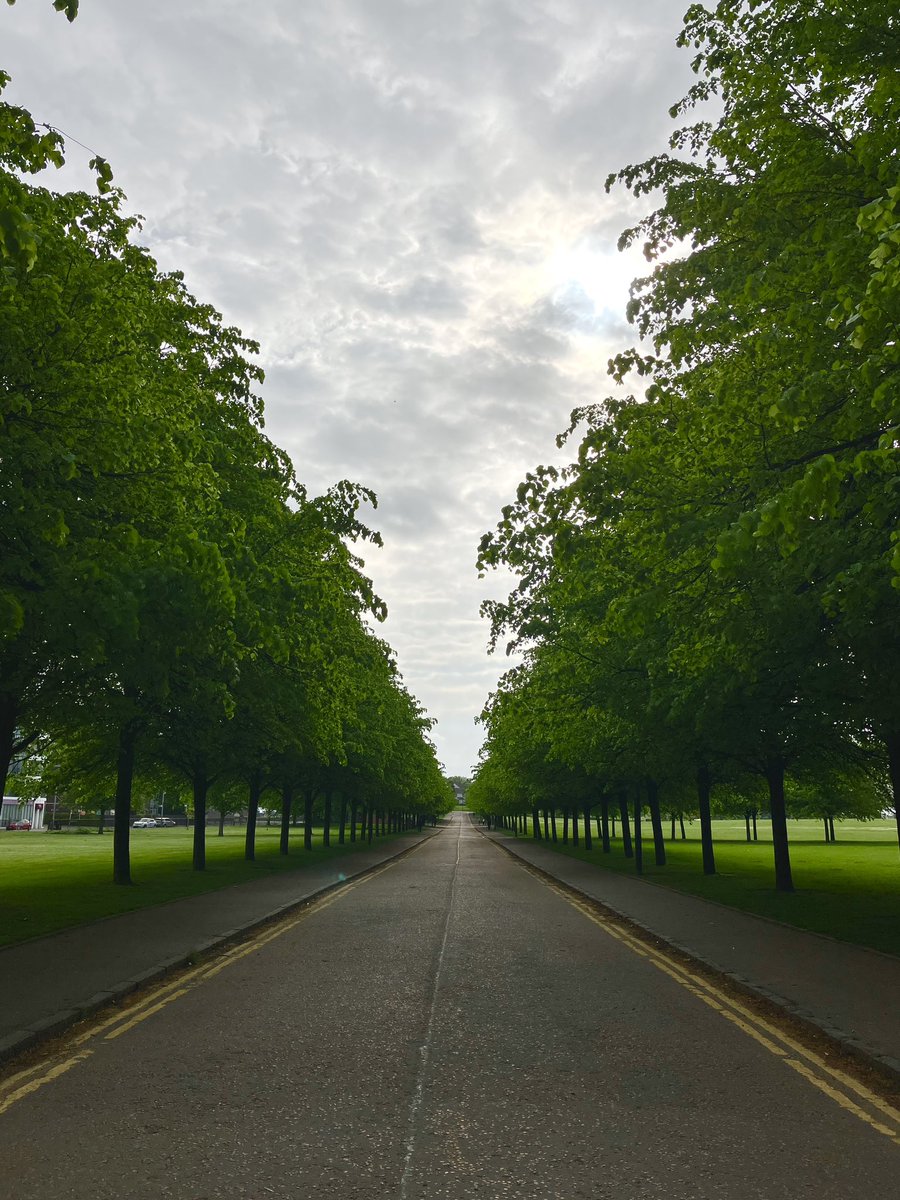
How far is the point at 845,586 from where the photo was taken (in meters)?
10.0

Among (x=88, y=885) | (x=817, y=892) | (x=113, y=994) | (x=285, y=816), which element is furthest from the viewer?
(x=285, y=816)

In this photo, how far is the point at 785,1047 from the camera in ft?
23.0

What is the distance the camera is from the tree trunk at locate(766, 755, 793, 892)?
20.7 meters

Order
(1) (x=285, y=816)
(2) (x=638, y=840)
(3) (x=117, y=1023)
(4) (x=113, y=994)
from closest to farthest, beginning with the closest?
(3) (x=117, y=1023) → (4) (x=113, y=994) → (2) (x=638, y=840) → (1) (x=285, y=816)

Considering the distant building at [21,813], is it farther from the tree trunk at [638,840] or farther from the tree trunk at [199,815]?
the tree trunk at [638,840]

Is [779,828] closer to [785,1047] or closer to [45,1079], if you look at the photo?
[785,1047]

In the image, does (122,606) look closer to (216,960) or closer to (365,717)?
(216,960)

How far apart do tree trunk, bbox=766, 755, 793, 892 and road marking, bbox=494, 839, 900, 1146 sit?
9676mm

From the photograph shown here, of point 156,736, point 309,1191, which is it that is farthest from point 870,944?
point 156,736

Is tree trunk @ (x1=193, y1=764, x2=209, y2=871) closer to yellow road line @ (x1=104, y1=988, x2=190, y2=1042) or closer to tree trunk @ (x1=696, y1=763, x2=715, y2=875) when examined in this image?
tree trunk @ (x1=696, y1=763, x2=715, y2=875)

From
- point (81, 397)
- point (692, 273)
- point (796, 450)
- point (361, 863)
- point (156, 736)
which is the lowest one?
point (361, 863)

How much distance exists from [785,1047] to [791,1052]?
6.0 inches

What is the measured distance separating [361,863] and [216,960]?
2060 cm

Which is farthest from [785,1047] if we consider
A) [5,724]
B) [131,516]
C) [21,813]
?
[21,813]
